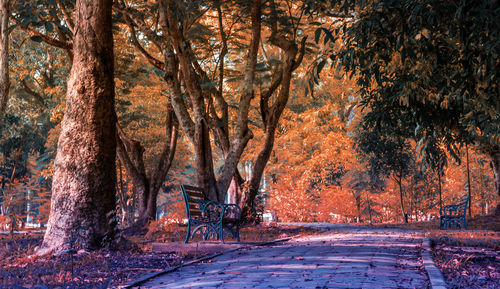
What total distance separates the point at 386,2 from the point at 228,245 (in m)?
4.71

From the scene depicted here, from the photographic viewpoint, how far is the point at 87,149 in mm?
7625

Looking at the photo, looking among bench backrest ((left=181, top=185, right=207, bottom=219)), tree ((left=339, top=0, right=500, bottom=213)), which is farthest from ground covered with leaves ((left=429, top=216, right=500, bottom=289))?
bench backrest ((left=181, top=185, right=207, bottom=219))

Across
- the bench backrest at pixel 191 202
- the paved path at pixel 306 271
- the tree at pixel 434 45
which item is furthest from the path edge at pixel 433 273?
the bench backrest at pixel 191 202

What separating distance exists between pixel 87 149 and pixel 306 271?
446 cm

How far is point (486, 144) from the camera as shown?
603 inches

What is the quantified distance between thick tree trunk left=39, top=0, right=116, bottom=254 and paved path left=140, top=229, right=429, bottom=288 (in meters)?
2.31

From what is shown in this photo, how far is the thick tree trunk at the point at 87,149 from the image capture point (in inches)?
289

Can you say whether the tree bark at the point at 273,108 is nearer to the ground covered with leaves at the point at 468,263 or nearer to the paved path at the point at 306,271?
the ground covered with leaves at the point at 468,263

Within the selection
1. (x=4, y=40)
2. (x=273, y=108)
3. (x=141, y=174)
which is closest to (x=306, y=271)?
(x=4, y=40)

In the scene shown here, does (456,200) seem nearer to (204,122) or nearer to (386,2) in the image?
(204,122)

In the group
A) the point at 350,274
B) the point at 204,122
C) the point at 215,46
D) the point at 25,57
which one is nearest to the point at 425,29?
the point at 350,274

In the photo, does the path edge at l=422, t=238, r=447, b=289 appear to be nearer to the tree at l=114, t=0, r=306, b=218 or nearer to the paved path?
the paved path

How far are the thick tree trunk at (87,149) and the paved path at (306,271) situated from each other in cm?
231

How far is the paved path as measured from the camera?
441cm
